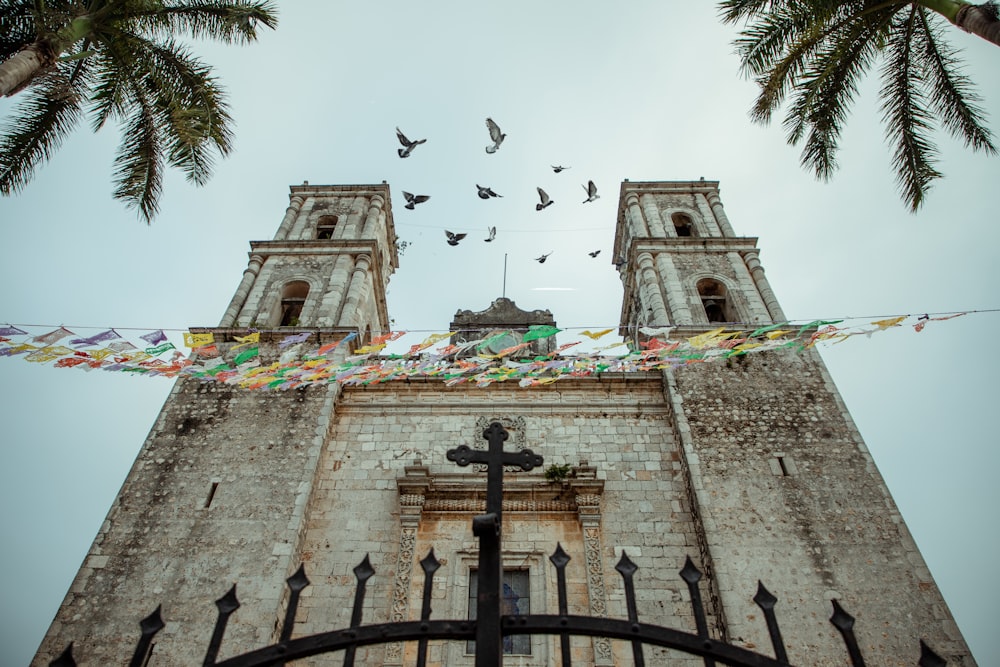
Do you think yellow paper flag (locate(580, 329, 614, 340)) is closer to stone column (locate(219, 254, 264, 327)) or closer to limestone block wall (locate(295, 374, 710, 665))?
limestone block wall (locate(295, 374, 710, 665))

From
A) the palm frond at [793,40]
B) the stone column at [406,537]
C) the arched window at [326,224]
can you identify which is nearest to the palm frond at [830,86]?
the palm frond at [793,40]

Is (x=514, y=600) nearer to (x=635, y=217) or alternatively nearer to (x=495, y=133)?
(x=495, y=133)

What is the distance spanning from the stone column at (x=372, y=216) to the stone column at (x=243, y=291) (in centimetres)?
308

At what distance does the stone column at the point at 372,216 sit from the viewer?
18756 mm

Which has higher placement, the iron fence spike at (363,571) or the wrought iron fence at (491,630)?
the iron fence spike at (363,571)

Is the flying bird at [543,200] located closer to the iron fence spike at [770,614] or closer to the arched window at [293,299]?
the arched window at [293,299]

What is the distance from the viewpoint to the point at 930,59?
965cm

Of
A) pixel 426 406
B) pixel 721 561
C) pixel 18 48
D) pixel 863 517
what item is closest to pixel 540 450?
pixel 426 406

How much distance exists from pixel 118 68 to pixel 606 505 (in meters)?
10.6

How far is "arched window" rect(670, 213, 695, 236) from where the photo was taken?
19.7 meters

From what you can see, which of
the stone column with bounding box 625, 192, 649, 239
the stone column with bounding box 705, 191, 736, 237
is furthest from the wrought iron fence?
the stone column with bounding box 705, 191, 736, 237

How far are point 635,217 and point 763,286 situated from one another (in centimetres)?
464

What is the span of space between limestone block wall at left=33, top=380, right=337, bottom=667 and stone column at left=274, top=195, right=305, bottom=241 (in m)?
6.59

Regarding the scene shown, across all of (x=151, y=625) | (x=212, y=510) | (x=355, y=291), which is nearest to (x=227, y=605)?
(x=151, y=625)
